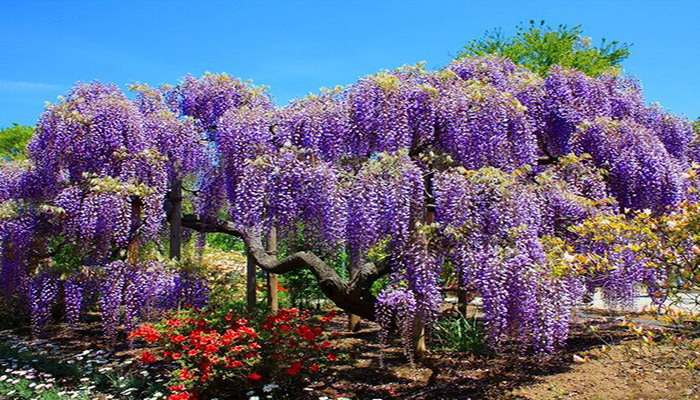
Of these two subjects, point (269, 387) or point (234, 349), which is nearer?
point (234, 349)

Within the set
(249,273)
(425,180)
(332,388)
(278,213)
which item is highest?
(425,180)

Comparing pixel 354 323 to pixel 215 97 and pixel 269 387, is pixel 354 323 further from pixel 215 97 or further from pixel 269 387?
pixel 215 97

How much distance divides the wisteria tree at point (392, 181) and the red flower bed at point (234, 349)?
933mm

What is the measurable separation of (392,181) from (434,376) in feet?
7.54

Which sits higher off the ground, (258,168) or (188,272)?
(258,168)

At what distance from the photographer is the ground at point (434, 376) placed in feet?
18.0

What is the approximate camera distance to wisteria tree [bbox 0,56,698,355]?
17.5 ft

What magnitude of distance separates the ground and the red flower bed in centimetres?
26

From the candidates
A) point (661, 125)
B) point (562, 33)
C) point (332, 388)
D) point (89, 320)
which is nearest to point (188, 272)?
point (332, 388)

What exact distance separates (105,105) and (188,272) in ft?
7.84

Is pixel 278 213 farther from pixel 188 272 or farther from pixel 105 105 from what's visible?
pixel 105 105

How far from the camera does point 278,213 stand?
5.77 meters

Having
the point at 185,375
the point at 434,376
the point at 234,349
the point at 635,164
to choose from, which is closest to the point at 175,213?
the point at 185,375

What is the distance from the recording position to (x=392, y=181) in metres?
5.30
